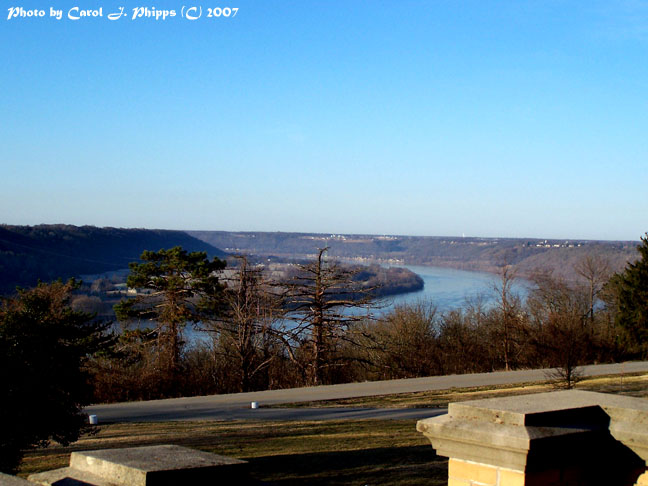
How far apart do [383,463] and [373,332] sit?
3271 cm

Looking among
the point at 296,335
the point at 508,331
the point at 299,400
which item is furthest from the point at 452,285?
the point at 299,400

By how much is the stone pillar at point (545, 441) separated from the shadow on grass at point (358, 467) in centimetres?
710

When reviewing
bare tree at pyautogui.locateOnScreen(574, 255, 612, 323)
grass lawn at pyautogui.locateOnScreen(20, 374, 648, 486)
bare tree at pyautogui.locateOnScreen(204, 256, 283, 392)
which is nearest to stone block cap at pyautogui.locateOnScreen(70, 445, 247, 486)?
grass lawn at pyautogui.locateOnScreen(20, 374, 648, 486)

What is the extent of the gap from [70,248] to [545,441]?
7046 cm

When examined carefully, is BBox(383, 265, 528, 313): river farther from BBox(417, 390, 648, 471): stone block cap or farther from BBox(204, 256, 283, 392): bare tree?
BBox(417, 390, 648, 471): stone block cap

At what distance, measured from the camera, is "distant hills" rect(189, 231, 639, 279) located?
77062mm

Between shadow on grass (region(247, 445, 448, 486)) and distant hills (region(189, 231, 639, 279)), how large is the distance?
184ft

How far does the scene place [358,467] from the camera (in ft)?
35.6

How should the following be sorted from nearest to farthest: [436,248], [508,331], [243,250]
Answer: [508,331], [243,250], [436,248]

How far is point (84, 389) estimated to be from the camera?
11.5m

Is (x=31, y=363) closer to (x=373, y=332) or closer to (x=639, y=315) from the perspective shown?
(x=639, y=315)

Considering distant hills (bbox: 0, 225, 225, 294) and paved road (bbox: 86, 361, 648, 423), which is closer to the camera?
paved road (bbox: 86, 361, 648, 423)

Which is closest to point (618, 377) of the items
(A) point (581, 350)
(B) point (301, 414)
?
(A) point (581, 350)

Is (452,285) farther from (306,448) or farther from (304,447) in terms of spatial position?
(306,448)
